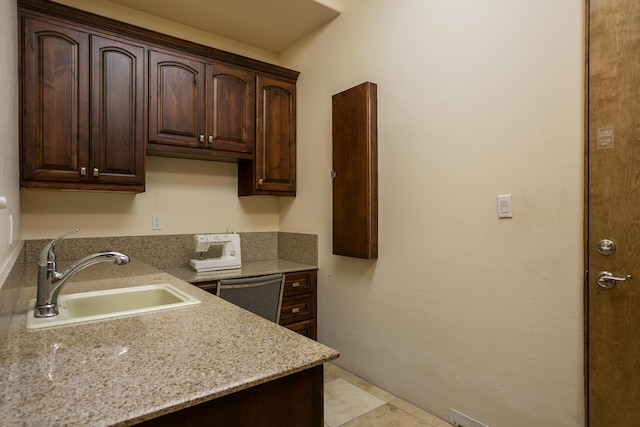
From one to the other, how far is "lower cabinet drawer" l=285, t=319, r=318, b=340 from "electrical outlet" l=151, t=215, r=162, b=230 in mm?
1290

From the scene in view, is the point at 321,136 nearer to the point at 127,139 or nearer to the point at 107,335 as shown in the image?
the point at 127,139

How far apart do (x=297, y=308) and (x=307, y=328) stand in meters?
0.20

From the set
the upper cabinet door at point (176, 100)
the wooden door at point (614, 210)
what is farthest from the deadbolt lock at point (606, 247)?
the upper cabinet door at point (176, 100)

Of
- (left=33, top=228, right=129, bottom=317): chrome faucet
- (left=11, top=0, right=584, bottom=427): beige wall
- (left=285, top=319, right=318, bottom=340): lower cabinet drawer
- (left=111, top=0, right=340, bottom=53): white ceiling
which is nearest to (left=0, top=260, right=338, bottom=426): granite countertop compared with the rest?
(left=33, top=228, right=129, bottom=317): chrome faucet

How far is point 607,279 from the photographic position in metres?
1.41

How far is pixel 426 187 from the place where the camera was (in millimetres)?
2102

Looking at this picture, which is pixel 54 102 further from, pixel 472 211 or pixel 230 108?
pixel 472 211

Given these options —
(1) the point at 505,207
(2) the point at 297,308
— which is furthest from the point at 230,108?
(1) the point at 505,207

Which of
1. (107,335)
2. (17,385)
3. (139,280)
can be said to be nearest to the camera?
(17,385)

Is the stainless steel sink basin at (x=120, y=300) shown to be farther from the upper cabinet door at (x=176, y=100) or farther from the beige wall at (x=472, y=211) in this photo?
the beige wall at (x=472, y=211)

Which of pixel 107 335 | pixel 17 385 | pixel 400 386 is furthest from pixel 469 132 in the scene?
pixel 17 385

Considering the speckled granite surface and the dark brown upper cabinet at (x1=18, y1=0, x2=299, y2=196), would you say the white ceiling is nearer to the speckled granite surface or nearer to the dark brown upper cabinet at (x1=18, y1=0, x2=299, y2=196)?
the dark brown upper cabinet at (x1=18, y1=0, x2=299, y2=196)

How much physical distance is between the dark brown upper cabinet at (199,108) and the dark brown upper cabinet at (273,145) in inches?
3.7

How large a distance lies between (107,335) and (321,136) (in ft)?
7.11
